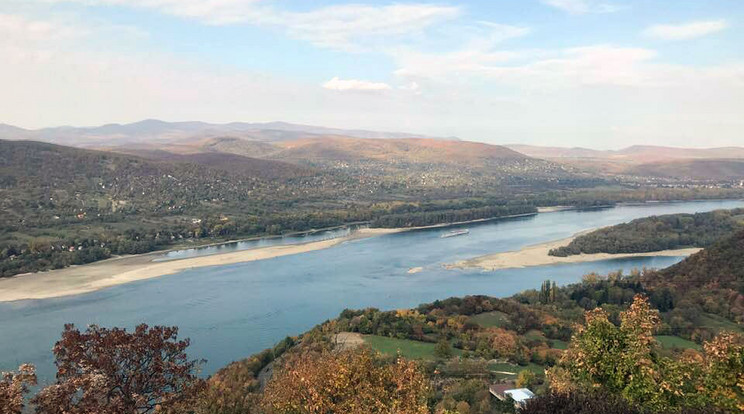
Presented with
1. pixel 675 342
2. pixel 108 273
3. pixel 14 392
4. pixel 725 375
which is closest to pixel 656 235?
pixel 675 342

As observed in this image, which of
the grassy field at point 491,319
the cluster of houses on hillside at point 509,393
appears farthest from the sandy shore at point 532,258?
the cluster of houses on hillside at point 509,393

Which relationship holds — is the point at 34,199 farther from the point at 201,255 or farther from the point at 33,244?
the point at 201,255

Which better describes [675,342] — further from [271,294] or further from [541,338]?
[271,294]

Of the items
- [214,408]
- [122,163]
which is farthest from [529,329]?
[122,163]

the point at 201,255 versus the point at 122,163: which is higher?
the point at 122,163

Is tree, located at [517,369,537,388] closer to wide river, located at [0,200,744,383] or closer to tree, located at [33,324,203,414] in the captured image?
tree, located at [33,324,203,414]

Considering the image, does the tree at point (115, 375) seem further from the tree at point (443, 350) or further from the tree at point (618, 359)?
the tree at point (443, 350)
